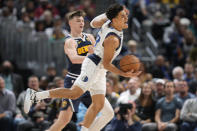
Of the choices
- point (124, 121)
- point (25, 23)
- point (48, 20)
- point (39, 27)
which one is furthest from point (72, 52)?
point (48, 20)

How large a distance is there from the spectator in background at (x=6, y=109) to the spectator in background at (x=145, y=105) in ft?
A: 9.27

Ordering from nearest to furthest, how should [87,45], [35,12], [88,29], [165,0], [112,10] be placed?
[112,10] < [87,45] < [88,29] < [35,12] < [165,0]

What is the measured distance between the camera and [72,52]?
8344mm

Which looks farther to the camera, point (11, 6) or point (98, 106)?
point (11, 6)

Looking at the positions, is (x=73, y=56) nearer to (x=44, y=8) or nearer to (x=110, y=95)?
(x=110, y=95)

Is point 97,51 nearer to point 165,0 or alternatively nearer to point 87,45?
point 87,45

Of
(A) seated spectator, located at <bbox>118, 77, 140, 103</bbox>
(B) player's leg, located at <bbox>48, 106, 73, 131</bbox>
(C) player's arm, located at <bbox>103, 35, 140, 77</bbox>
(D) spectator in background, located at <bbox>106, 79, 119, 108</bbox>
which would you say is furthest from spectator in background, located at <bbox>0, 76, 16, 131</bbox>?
(C) player's arm, located at <bbox>103, 35, 140, 77</bbox>

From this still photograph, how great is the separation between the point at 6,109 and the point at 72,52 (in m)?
3.51

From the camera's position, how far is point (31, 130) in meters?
10.5

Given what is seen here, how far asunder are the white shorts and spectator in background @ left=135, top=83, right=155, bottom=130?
3084 millimetres

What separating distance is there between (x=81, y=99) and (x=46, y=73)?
5378mm

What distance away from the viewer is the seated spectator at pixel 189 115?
32.9 feet

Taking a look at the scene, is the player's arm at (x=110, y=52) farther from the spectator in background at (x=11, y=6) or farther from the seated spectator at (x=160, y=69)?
the spectator in background at (x=11, y=6)

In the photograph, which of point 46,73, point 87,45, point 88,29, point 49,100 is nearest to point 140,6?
point 88,29
